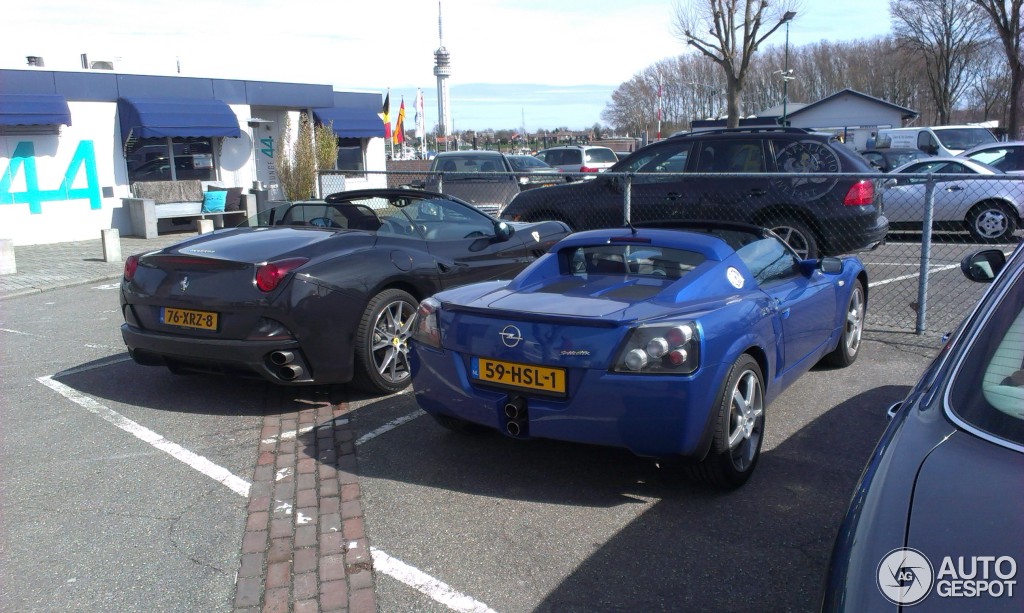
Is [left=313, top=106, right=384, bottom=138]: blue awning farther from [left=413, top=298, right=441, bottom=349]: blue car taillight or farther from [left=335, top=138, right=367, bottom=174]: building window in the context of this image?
[left=413, top=298, right=441, bottom=349]: blue car taillight

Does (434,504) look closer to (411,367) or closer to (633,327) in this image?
(411,367)

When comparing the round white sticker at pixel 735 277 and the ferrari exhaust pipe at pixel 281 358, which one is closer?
the round white sticker at pixel 735 277

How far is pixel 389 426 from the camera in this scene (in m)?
5.30

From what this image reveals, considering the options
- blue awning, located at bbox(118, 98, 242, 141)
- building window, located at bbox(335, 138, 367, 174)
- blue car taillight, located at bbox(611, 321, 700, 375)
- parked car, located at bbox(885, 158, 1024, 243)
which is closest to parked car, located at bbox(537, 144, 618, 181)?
building window, located at bbox(335, 138, 367, 174)

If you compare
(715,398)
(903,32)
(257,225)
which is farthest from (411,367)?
(903,32)

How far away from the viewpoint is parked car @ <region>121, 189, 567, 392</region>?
17.3ft

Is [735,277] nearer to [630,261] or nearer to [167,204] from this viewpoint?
[630,261]

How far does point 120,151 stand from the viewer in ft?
59.6

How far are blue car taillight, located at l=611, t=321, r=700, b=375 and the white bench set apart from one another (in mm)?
14882

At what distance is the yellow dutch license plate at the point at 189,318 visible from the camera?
5340mm

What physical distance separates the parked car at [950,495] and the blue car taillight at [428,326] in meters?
2.46

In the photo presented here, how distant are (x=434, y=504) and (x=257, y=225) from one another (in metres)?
3.67

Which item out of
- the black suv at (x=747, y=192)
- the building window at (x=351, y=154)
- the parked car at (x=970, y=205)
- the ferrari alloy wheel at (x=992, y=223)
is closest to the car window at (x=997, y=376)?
the black suv at (x=747, y=192)

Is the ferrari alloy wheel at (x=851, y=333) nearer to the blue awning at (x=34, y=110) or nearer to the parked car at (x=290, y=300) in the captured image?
the parked car at (x=290, y=300)
